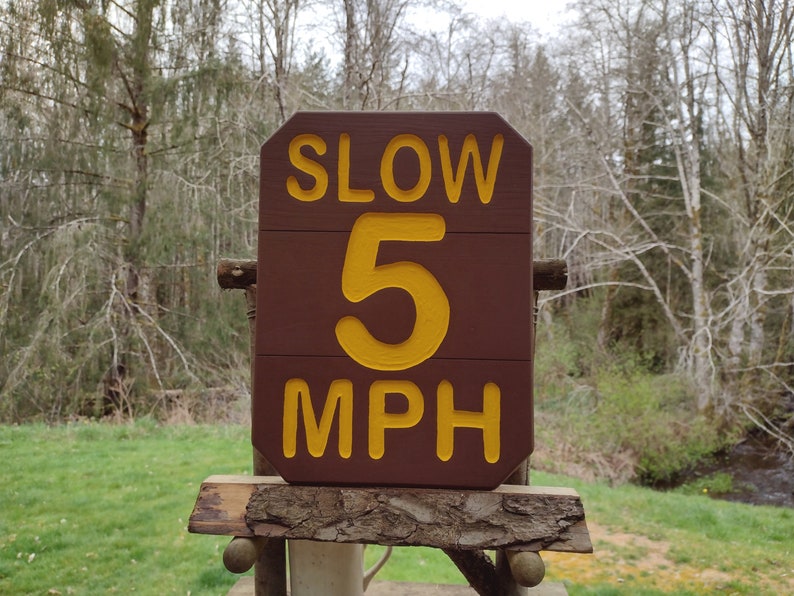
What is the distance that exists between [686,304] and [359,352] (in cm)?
1395

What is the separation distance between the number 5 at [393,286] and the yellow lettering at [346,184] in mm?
48

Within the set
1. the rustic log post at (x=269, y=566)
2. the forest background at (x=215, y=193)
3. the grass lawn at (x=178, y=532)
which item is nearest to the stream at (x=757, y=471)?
the forest background at (x=215, y=193)

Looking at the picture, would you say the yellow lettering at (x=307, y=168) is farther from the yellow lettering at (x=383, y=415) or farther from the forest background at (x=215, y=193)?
the forest background at (x=215, y=193)

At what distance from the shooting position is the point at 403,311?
1313 mm

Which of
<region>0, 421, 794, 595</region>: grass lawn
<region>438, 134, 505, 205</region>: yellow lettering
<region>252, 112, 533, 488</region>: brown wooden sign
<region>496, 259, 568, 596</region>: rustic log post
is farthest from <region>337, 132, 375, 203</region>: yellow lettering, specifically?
<region>0, 421, 794, 595</region>: grass lawn

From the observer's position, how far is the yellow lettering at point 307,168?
4.39ft

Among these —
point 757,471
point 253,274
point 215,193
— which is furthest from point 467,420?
point 757,471


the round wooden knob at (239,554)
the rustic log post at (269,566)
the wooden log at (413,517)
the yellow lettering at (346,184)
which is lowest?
the rustic log post at (269,566)

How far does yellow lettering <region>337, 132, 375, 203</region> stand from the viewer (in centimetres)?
133

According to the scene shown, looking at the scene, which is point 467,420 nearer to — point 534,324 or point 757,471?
point 534,324

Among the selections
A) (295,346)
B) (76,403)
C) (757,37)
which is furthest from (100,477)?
(757,37)

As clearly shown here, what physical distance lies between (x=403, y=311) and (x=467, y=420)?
0.87ft

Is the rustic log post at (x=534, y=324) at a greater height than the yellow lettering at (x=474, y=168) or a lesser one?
lesser

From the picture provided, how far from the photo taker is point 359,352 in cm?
131
